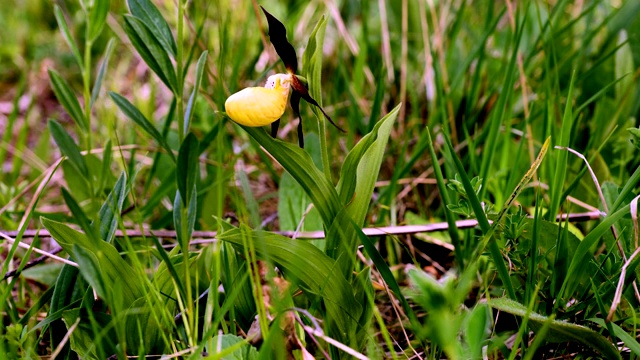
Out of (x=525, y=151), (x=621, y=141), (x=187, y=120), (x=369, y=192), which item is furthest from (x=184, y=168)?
(x=621, y=141)

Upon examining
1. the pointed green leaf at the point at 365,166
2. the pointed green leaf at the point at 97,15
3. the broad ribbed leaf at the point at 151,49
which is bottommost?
the pointed green leaf at the point at 365,166

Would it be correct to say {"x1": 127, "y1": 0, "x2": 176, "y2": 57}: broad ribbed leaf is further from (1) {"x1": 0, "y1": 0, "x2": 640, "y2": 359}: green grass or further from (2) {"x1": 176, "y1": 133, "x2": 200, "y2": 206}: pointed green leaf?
(2) {"x1": 176, "y1": 133, "x2": 200, "y2": 206}: pointed green leaf

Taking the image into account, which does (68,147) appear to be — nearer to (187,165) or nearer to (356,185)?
(187,165)

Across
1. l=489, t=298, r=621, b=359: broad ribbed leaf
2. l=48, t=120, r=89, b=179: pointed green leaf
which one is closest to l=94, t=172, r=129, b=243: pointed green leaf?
l=48, t=120, r=89, b=179: pointed green leaf

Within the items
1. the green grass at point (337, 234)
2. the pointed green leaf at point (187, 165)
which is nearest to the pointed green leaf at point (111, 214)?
the green grass at point (337, 234)

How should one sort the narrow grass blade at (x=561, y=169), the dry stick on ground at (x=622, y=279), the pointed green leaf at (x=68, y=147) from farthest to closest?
the narrow grass blade at (x=561, y=169)
the pointed green leaf at (x=68, y=147)
the dry stick on ground at (x=622, y=279)

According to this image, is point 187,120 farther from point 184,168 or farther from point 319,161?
point 319,161

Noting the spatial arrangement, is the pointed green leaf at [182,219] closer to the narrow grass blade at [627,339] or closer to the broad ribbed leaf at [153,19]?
the broad ribbed leaf at [153,19]

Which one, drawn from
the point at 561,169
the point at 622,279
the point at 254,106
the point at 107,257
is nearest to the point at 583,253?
the point at 622,279
